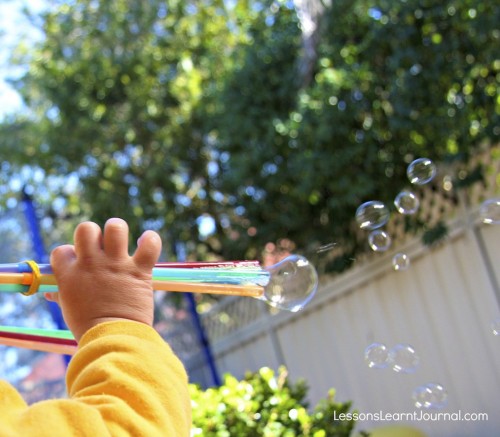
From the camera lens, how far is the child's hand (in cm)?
106

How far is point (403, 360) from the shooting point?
2.93m

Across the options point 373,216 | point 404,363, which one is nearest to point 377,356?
point 404,363

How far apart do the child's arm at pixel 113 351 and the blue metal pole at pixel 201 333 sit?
6216 mm

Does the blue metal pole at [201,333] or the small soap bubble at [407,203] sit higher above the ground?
the blue metal pole at [201,333]

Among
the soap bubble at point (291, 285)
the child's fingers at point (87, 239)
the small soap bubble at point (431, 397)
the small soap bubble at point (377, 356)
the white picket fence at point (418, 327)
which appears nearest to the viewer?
the child's fingers at point (87, 239)

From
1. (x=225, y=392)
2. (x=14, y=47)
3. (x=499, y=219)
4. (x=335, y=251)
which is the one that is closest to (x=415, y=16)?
(x=335, y=251)

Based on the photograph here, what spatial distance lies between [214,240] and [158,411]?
663cm

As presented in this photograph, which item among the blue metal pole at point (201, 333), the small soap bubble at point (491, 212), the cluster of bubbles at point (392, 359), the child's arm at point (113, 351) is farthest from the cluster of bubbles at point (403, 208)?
the blue metal pole at point (201, 333)

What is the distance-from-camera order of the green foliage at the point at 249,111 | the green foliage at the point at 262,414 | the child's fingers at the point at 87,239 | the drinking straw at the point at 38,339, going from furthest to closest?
the green foliage at the point at 249,111 < the green foliage at the point at 262,414 < the drinking straw at the point at 38,339 < the child's fingers at the point at 87,239

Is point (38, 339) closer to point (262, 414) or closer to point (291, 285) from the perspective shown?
point (291, 285)

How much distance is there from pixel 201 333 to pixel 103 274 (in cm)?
648

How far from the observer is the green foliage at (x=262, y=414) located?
3.44m

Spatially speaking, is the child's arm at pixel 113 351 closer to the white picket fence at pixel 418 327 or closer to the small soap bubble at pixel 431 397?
the small soap bubble at pixel 431 397

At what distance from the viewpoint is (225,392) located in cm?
370
